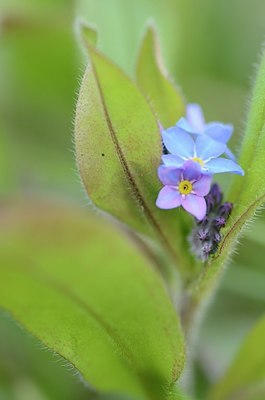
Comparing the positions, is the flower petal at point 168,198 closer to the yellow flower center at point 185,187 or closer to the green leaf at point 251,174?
the yellow flower center at point 185,187

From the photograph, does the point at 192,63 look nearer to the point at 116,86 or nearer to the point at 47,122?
the point at 47,122

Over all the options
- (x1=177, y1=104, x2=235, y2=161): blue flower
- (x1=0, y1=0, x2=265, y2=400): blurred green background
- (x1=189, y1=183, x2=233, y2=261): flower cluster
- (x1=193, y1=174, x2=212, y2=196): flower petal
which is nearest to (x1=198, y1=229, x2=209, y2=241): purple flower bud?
(x1=189, y1=183, x2=233, y2=261): flower cluster

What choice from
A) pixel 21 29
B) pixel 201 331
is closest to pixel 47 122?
pixel 21 29

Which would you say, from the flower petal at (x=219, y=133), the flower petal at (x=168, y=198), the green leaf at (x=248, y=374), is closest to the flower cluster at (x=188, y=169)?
the flower petal at (x=168, y=198)

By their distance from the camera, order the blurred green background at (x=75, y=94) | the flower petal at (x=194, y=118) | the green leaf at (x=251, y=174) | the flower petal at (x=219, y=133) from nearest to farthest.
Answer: the green leaf at (x=251, y=174), the flower petal at (x=219, y=133), the flower petal at (x=194, y=118), the blurred green background at (x=75, y=94)

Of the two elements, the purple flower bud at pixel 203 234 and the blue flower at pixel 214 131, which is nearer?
the purple flower bud at pixel 203 234

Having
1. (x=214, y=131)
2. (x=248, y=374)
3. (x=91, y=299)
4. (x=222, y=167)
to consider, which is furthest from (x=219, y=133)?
(x=248, y=374)
